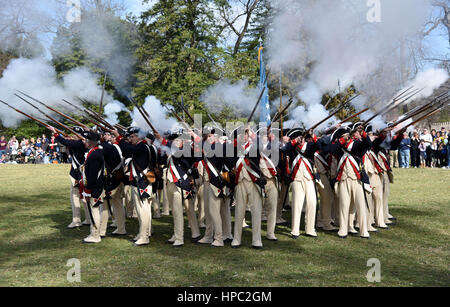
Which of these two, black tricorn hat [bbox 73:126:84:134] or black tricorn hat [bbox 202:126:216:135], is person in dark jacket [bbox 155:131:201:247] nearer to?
black tricorn hat [bbox 202:126:216:135]

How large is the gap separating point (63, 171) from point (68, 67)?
8889mm

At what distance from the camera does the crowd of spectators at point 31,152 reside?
30141 millimetres

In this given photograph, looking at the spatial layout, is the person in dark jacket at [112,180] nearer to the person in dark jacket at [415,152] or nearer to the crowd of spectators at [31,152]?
the person in dark jacket at [415,152]

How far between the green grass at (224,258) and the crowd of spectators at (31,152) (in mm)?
19945

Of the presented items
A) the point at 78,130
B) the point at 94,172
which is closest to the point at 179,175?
the point at 94,172

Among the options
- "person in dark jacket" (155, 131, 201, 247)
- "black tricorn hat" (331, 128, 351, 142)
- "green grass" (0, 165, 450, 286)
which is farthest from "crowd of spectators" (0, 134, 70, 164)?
"black tricorn hat" (331, 128, 351, 142)

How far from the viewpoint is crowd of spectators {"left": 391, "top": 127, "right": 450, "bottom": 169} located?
22.4 meters

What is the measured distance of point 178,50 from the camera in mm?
27875

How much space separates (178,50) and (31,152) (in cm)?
1286

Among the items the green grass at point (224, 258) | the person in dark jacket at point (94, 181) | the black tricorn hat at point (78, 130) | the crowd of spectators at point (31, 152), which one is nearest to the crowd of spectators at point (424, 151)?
the green grass at point (224, 258)

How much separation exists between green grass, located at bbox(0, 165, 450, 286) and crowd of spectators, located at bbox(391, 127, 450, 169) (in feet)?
39.5

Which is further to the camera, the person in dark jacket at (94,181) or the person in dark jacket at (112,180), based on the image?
the person in dark jacket at (112,180)

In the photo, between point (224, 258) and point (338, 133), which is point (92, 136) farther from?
point (338, 133)

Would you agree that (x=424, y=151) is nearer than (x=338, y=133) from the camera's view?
No
